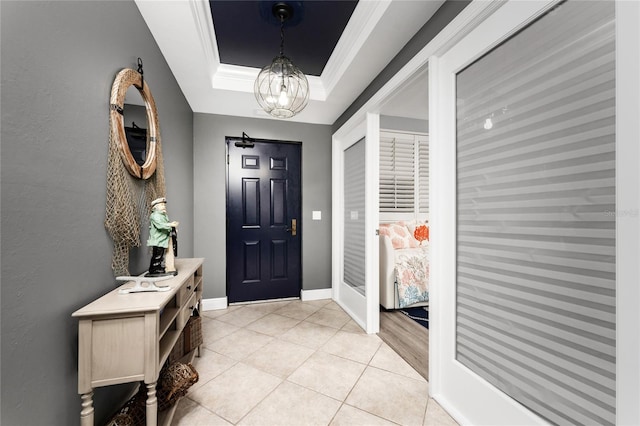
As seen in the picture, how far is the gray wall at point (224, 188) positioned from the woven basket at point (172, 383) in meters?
1.93

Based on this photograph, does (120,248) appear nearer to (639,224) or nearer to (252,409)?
(252,409)

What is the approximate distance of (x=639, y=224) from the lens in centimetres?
79

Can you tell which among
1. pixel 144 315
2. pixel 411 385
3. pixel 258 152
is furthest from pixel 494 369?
pixel 258 152

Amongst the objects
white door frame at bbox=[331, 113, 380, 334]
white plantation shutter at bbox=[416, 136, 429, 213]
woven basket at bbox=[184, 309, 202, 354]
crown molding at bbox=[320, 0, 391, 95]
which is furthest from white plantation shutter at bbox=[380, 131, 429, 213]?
woven basket at bbox=[184, 309, 202, 354]

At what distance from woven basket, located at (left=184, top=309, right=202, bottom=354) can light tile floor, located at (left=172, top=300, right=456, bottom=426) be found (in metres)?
0.17

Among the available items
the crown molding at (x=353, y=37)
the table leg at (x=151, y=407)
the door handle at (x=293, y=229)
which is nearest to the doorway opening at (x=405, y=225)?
the crown molding at (x=353, y=37)

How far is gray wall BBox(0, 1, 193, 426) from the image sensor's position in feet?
2.75

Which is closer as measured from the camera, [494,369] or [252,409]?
[494,369]

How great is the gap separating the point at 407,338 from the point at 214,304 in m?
2.33

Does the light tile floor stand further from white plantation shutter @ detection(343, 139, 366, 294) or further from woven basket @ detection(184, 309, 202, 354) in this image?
white plantation shutter @ detection(343, 139, 366, 294)

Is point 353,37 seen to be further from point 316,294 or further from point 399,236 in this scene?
point 316,294

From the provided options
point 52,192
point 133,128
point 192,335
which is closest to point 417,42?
point 133,128

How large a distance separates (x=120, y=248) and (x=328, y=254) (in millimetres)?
2677

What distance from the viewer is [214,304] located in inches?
131
